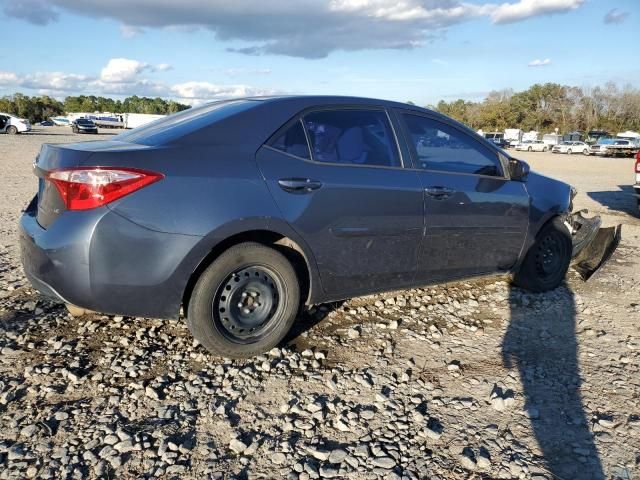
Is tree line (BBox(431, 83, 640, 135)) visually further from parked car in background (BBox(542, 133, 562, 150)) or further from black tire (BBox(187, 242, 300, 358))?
black tire (BBox(187, 242, 300, 358))

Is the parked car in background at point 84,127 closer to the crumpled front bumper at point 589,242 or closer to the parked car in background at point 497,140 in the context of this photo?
the parked car in background at point 497,140

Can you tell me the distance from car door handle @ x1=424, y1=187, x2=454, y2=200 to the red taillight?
201 cm

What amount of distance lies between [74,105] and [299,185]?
13425 centimetres

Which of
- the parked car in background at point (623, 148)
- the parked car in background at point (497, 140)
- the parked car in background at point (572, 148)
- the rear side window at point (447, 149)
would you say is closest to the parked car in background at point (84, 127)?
the parked car in background at point (497, 140)

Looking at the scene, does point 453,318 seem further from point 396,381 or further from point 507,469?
point 507,469

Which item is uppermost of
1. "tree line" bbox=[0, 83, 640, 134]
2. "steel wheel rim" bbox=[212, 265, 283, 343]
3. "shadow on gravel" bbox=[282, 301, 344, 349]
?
"tree line" bbox=[0, 83, 640, 134]

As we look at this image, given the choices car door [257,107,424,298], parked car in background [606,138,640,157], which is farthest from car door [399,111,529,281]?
parked car in background [606,138,640,157]

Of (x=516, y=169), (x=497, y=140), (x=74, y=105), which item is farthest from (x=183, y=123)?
(x=74, y=105)

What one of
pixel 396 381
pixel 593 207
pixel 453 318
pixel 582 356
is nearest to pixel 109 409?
pixel 396 381

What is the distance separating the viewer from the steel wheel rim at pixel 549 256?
16.0ft

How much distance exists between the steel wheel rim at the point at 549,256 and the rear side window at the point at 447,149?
38.0 inches

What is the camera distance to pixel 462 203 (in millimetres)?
4070

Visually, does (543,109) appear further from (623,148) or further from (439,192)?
(439,192)

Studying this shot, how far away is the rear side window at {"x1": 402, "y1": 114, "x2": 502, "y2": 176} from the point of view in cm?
399
